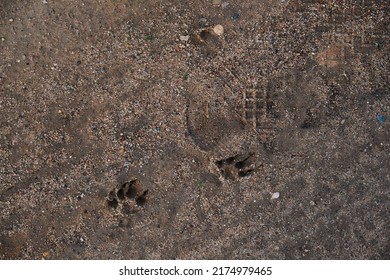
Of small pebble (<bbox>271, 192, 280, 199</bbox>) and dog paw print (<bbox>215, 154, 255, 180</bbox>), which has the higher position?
dog paw print (<bbox>215, 154, 255, 180</bbox>)

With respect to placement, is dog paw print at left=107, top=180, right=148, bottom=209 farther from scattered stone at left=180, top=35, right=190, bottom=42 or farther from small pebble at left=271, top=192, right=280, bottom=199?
scattered stone at left=180, top=35, right=190, bottom=42

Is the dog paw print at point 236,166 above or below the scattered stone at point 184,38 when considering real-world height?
below

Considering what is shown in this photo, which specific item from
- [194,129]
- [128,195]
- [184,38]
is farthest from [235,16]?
[128,195]

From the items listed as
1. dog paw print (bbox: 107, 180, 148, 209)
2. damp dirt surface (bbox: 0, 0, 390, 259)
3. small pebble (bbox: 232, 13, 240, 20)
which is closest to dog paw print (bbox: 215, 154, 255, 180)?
damp dirt surface (bbox: 0, 0, 390, 259)

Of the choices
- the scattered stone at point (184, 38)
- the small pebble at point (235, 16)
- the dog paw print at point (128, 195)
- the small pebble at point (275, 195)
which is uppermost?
the small pebble at point (235, 16)

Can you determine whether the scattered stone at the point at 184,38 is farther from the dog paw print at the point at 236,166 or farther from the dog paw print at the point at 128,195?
the dog paw print at the point at 128,195

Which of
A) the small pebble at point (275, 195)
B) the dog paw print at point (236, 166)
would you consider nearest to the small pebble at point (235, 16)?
the dog paw print at point (236, 166)

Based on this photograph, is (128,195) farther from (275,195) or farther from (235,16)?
(235,16)
